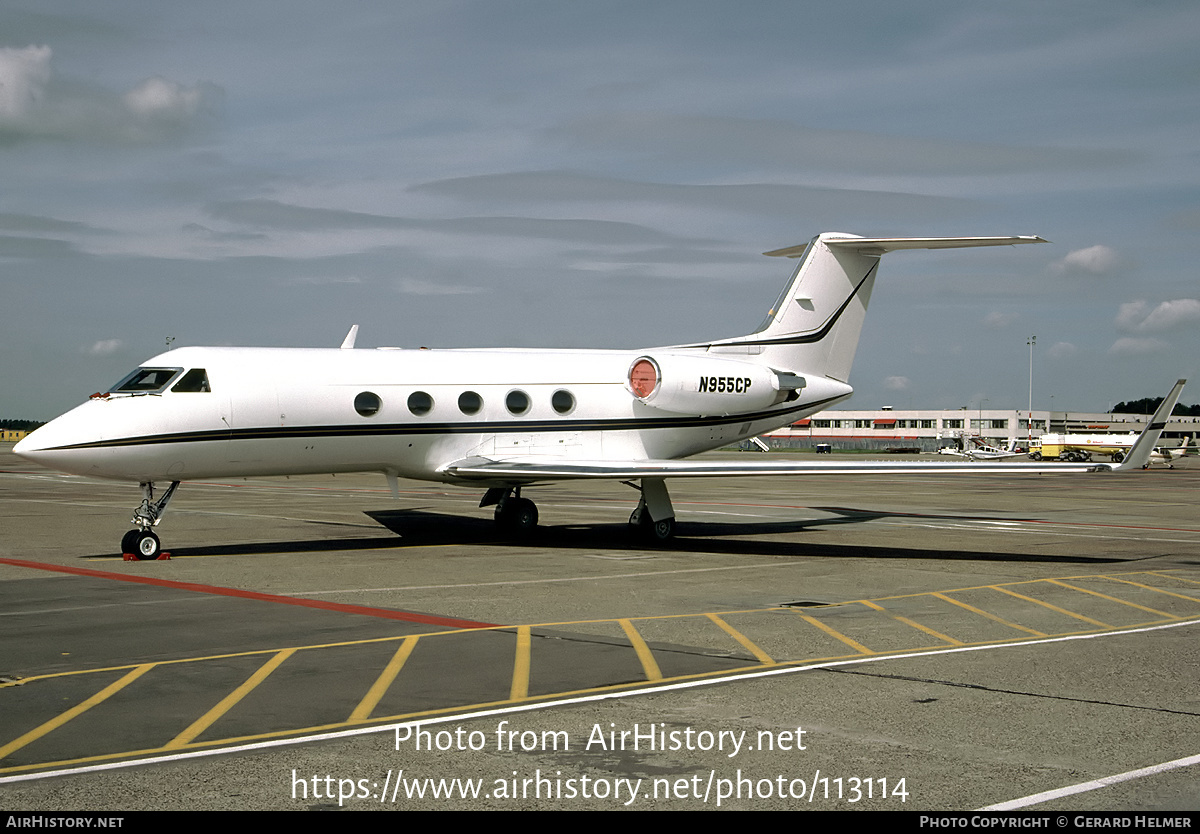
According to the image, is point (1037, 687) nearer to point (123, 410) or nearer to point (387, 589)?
point (387, 589)

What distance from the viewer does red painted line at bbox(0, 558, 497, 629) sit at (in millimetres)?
11391

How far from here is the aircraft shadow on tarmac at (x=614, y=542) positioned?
18484 mm

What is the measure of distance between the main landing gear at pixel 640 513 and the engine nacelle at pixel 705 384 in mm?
1930

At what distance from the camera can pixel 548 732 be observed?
7.05 meters

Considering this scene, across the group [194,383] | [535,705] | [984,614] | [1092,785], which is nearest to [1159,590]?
[984,614]

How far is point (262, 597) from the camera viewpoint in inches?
520

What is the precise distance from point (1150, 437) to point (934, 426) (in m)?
146

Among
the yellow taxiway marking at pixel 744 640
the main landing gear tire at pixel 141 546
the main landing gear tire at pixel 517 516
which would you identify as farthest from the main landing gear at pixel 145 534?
the yellow taxiway marking at pixel 744 640

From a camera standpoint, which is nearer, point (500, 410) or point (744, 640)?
point (744, 640)

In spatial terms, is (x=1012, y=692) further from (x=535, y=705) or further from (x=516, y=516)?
(x=516, y=516)

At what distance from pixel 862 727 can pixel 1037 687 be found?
2.06 meters

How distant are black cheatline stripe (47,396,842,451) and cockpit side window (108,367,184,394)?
83 centimetres

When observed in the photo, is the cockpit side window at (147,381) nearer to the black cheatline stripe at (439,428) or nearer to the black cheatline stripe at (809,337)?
the black cheatline stripe at (439,428)

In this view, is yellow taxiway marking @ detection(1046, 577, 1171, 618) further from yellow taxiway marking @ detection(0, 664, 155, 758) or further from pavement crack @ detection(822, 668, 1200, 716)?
yellow taxiway marking @ detection(0, 664, 155, 758)
